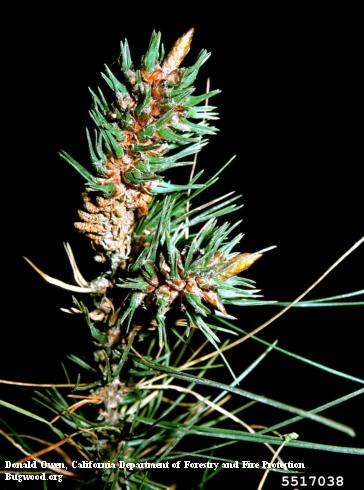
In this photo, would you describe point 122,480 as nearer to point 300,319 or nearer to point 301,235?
point 300,319

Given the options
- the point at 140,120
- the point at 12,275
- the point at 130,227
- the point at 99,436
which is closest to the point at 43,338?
the point at 12,275

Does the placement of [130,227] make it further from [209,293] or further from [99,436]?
[99,436]

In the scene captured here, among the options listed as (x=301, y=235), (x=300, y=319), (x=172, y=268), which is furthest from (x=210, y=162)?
(x=172, y=268)

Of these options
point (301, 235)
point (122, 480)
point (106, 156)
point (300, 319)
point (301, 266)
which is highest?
point (301, 235)

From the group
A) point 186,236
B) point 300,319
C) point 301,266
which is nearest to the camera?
point 186,236

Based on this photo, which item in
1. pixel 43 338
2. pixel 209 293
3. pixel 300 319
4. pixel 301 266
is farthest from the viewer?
pixel 301 266

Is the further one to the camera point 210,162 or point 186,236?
point 210,162

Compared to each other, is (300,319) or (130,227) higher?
(300,319)

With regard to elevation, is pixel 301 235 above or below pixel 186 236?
above

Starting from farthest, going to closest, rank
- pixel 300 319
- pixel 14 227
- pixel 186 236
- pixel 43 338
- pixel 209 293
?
pixel 300 319, pixel 14 227, pixel 43 338, pixel 186 236, pixel 209 293
